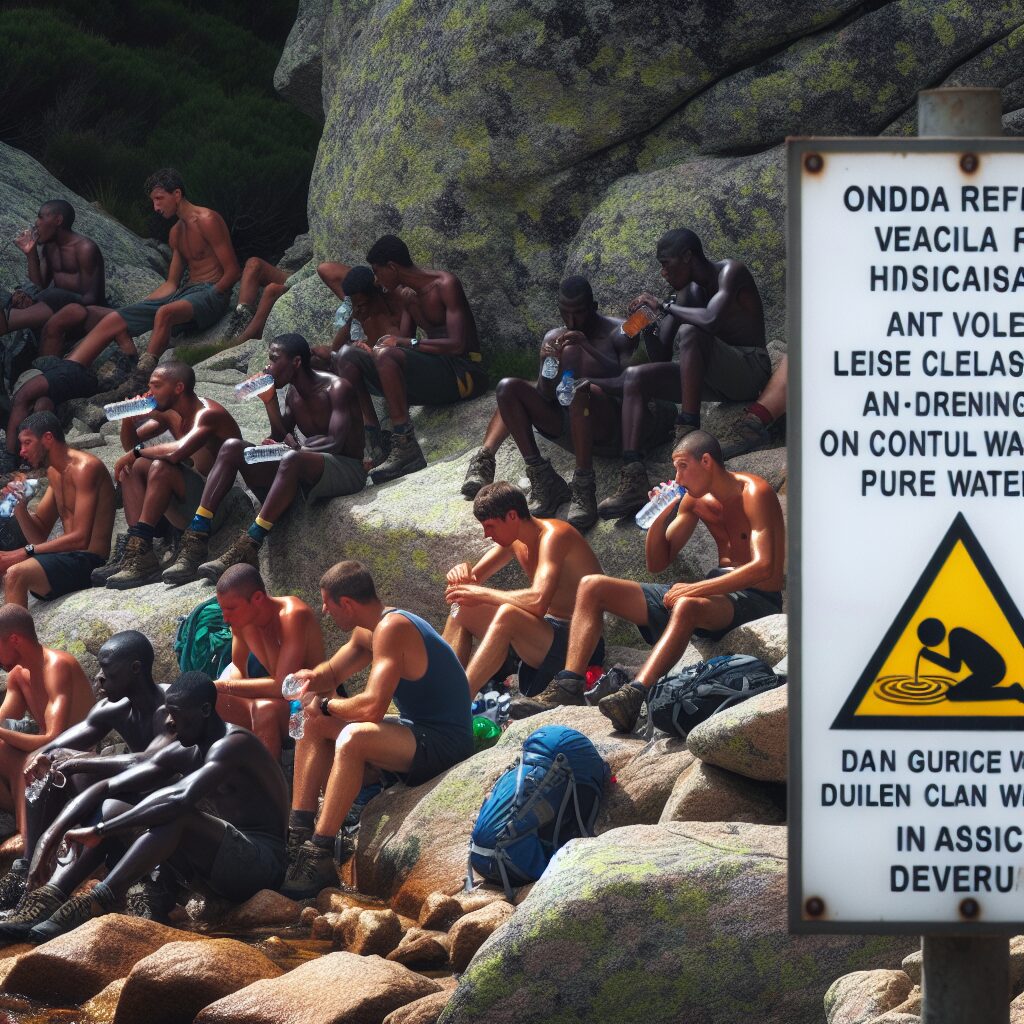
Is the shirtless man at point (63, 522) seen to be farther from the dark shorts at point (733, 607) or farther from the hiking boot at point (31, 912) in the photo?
the dark shorts at point (733, 607)

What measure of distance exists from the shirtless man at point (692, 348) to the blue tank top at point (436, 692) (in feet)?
6.29

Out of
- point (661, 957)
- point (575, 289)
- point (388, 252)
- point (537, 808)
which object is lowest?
point (661, 957)

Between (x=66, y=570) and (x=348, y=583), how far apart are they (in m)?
4.37

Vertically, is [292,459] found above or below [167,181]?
below

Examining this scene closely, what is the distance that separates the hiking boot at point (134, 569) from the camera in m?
11.9

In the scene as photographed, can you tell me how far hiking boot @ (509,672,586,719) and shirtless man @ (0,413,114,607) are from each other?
14.8 ft

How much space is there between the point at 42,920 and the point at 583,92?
7.66 m

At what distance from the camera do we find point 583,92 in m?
13.0

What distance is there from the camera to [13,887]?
28.2 ft

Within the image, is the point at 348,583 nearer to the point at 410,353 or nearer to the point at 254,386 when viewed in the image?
the point at 254,386

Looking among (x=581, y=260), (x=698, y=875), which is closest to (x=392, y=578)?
(x=581, y=260)

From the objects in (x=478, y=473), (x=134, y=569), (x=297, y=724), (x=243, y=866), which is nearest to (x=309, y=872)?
(x=243, y=866)

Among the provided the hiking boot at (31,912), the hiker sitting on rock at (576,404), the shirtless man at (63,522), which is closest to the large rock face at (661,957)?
the hiking boot at (31,912)

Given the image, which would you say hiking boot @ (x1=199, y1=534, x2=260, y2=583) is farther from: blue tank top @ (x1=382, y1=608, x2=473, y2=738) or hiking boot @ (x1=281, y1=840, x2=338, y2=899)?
hiking boot @ (x1=281, y1=840, x2=338, y2=899)
